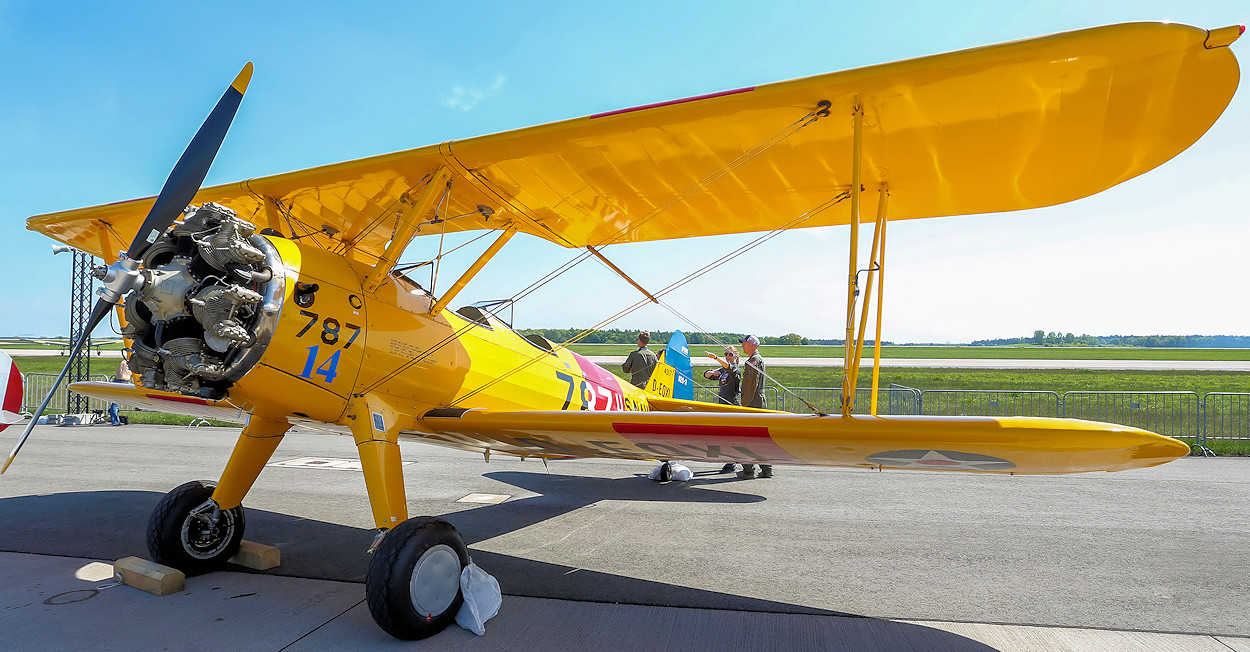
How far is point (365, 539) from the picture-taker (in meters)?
5.11

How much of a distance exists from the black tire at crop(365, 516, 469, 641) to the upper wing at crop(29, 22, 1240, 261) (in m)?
2.22

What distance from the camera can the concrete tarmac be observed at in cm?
336

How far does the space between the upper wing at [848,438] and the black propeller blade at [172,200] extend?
1788 millimetres

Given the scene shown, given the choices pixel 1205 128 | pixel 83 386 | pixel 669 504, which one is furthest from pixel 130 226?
pixel 1205 128

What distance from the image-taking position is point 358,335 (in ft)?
12.2

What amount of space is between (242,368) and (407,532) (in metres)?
1.18

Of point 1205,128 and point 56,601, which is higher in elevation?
point 1205,128

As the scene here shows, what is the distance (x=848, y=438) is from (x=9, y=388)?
745cm

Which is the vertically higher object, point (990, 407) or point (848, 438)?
point (848, 438)

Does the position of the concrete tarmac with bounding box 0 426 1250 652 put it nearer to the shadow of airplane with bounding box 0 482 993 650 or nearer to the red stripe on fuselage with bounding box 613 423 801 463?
the shadow of airplane with bounding box 0 482 993 650

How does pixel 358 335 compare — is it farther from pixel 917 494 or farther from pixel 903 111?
pixel 917 494

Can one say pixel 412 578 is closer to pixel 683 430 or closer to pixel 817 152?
pixel 683 430

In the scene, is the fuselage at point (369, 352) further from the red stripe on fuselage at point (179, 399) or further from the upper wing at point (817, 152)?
the red stripe on fuselage at point (179, 399)

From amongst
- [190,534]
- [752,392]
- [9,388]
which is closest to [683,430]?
[190,534]
